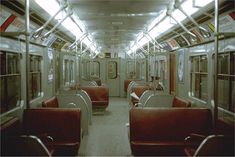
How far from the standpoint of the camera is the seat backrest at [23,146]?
117 inches

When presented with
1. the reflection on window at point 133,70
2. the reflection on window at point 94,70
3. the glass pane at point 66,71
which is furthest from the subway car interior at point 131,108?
the reflection on window at point 133,70

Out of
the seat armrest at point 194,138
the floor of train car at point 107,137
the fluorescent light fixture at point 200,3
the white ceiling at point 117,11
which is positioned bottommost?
the floor of train car at point 107,137

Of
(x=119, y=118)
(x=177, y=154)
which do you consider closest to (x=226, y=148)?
(x=177, y=154)

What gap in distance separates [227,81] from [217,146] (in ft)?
4.99

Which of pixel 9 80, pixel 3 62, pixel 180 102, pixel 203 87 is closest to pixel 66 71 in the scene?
pixel 180 102

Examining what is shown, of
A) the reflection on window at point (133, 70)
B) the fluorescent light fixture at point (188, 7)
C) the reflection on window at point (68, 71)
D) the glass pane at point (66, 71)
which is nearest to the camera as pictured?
the fluorescent light fixture at point (188, 7)

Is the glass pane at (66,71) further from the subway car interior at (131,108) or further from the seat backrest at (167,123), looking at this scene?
the seat backrest at (167,123)

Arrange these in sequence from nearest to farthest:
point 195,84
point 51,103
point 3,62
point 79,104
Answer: point 3,62 < point 51,103 < point 195,84 < point 79,104

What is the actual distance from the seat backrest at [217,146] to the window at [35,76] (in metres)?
3.28

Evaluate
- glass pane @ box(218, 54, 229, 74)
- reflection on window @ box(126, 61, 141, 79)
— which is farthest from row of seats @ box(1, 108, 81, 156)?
reflection on window @ box(126, 61, 141, 79)

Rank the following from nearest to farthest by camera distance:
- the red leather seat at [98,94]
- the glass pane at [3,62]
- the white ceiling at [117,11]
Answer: the glass pane at [3,62], the white ceiling at [117,11], the red leather seat at [98,94]

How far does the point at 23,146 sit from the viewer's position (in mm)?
3010

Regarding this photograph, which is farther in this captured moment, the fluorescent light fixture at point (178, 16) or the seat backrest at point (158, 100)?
the seat backrest at point (158, 100)

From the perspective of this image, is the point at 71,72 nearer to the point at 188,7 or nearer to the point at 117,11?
the point at 117,11
